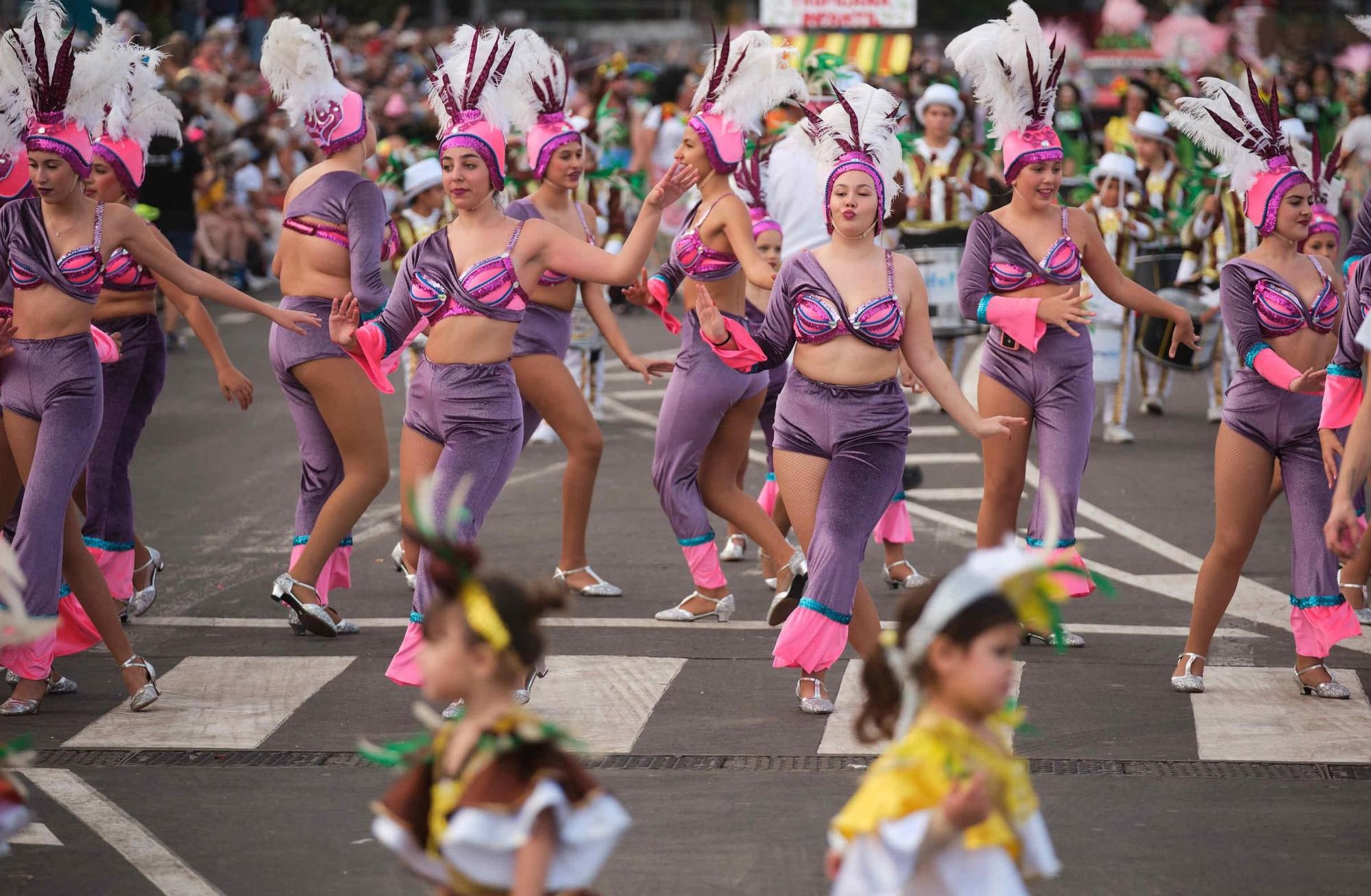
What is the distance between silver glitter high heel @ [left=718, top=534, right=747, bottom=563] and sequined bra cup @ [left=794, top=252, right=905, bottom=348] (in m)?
3.11

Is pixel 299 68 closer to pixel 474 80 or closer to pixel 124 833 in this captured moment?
pixel 474 80

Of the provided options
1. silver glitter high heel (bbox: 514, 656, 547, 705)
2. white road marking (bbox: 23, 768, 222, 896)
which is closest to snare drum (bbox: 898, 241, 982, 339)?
silver glitter high heel (bbox: 514, 656, 547, 705)

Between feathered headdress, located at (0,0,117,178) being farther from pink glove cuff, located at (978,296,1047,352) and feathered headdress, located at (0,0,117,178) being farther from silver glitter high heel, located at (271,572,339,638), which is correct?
pink glove cuff, located at (978,296,1047,352)

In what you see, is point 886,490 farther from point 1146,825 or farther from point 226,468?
point 226,468

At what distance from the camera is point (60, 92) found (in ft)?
21.1

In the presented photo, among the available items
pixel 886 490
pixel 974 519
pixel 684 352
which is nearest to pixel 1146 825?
pixel 886 490

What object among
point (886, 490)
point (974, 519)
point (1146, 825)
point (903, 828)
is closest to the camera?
point (903, 828)

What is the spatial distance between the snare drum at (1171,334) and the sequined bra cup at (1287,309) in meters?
5.57

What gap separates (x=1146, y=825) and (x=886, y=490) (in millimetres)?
1504

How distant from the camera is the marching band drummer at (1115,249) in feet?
41.0

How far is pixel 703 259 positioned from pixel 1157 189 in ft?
24.6

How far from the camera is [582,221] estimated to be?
26.8 ft

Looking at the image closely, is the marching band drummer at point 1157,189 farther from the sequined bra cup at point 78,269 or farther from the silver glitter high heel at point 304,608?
the sequined bra cup at point 78,269

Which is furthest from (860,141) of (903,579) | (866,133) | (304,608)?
(304,608)
